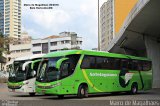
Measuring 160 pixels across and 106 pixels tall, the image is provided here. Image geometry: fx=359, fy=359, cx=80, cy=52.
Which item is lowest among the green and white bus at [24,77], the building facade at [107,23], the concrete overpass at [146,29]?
the green and white bus at [24,77]

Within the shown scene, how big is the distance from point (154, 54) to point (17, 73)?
18.0 m

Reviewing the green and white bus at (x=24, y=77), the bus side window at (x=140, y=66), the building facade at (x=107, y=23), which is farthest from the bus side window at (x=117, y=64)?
the building facade at (x=107, y=23)

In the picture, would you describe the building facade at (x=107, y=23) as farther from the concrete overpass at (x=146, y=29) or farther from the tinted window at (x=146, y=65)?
the tinted window at (x=146, y=65)

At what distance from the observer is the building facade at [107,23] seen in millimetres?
134000

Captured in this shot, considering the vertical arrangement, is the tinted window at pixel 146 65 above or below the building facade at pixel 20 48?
below

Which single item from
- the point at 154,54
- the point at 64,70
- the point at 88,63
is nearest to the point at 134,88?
the point at 88,63

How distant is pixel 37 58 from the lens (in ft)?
80.4

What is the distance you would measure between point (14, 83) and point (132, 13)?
10736 millimetres

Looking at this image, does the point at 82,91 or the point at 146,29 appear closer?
the point at 82,91

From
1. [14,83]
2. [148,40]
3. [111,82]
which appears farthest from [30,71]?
[148,40]

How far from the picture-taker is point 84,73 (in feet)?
69.5

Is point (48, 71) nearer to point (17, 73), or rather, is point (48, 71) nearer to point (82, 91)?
point (82, 91)

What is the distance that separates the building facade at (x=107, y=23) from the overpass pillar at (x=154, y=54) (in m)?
91.8

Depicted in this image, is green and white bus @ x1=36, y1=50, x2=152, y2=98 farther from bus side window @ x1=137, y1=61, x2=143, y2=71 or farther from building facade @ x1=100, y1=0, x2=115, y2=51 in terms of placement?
building facade @ x1=100, y1=0, x2=115, y2=51
